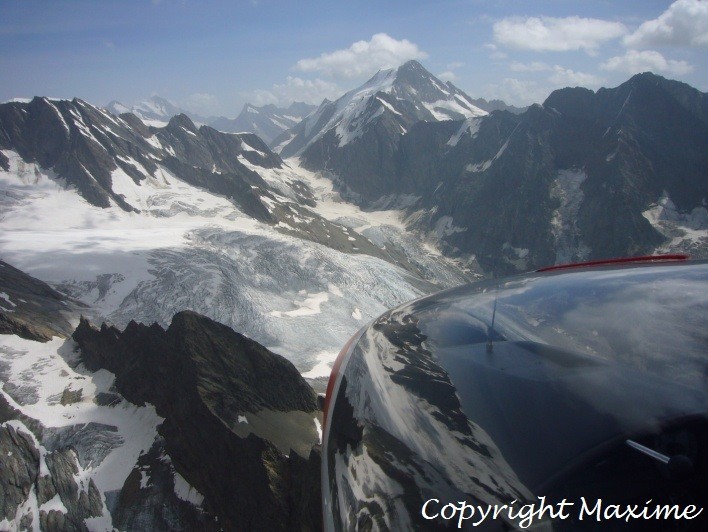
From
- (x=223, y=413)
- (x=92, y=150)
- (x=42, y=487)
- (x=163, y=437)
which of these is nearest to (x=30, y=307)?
(x=42, y=487)

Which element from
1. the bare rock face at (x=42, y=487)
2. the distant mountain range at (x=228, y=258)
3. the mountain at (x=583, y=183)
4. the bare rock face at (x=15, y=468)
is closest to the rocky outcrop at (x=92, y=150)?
the distant mountain range at (x=228, y=258)

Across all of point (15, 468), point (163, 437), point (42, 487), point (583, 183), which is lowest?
point (42, 487)

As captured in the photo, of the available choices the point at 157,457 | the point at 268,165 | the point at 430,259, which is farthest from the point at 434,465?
the point at 268,165

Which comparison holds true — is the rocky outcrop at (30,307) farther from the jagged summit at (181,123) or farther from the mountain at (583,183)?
the jagged summit at (181,123)

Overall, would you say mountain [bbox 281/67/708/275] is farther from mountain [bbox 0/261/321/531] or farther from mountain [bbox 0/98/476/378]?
mountain [bbox 0/261/321/531]

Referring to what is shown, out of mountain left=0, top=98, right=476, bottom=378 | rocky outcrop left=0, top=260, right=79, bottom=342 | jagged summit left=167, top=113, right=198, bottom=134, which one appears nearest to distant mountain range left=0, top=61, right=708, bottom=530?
rocky outcrop left=0, top=260, right=79, bottom=342

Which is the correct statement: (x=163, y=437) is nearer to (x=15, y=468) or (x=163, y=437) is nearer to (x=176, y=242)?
(x=15, y=468)
